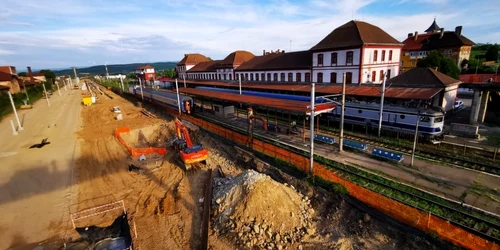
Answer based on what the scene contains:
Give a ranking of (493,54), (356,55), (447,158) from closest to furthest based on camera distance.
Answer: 1. (447,158)
2. (356,55)
3. (493,54)

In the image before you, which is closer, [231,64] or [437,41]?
[437,41]

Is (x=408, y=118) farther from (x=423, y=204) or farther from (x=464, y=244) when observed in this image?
(x=464, y=244)

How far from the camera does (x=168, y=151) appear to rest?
2700cm

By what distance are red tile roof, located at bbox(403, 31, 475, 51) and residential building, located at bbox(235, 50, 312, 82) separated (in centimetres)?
3923

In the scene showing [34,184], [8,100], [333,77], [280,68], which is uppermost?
[280,68]

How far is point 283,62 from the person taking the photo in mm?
48375

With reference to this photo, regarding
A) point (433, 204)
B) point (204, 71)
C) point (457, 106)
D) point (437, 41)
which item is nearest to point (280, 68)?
point (457, 106)

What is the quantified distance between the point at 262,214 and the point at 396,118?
18420 mm

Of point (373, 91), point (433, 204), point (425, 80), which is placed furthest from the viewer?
point (425, 80)

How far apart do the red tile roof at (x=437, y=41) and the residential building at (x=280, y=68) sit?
39.2m

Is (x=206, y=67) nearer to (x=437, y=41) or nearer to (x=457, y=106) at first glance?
(x=457, y=106)

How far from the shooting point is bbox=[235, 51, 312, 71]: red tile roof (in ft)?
145

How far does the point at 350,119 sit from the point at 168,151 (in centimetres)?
2088

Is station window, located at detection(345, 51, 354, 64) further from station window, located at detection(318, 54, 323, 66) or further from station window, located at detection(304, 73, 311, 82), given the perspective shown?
station window, located at detection(304, 73, 311, 82)
